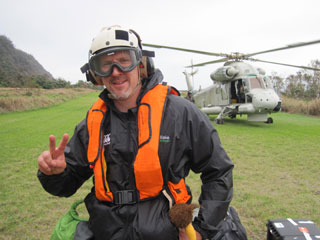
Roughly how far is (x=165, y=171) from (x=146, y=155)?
0.18m

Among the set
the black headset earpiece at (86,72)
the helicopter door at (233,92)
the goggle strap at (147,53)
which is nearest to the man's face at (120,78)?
the goggle strap at (147,53)

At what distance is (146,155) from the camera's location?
1483mm

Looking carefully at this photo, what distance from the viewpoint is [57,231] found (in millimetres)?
1709

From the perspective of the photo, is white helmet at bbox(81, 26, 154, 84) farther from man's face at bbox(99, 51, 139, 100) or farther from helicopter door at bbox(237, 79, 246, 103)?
helicopter door at bbox(237, 79, 246, 103)

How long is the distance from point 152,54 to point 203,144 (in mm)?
899

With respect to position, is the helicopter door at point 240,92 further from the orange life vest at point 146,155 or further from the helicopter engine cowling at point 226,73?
the orange life vest at point 146,155

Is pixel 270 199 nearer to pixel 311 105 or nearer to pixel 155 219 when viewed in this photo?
pixel 155 219

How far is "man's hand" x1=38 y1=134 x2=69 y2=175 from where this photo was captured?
4.88 feet

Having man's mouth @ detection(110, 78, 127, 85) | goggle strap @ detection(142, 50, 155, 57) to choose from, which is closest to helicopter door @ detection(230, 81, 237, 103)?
goggle strap @ detection(142, 50, 155, 57)

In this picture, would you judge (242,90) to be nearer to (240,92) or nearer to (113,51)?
(240,92)

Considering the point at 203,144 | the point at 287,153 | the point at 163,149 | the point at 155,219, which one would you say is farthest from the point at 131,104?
the point at 287,153

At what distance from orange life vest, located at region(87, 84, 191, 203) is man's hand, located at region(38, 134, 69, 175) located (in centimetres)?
20

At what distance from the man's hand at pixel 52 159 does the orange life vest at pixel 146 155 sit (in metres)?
0.20

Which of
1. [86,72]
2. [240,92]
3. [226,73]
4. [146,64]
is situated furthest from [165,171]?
[240,92]
